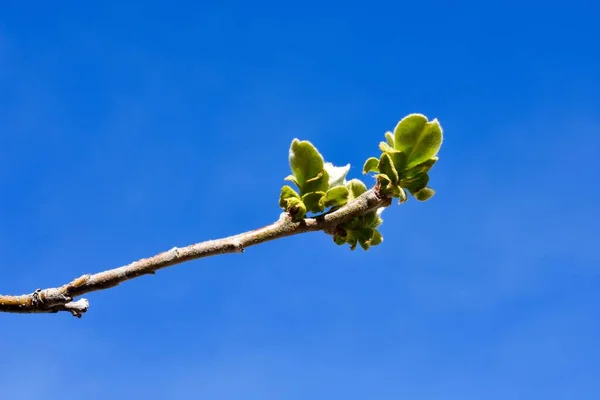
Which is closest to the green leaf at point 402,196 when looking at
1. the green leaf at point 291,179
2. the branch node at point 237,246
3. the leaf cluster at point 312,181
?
the leaf cluster at point 312,181

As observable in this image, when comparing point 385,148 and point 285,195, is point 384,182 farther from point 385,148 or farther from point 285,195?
point 285,195

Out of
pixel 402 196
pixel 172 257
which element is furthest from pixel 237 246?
pixel 402 196

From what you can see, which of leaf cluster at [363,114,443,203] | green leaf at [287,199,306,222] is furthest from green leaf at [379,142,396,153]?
green leaf at [287,199,306,222]

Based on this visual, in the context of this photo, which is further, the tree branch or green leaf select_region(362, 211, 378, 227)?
green leaf select_region(362, 211, 378, 227)

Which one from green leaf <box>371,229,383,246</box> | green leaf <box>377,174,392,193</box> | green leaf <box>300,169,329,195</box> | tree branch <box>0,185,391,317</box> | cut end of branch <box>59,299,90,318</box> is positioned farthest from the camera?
green leaf <box>371,229,383,246</box>

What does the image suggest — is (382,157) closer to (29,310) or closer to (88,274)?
(88,274)

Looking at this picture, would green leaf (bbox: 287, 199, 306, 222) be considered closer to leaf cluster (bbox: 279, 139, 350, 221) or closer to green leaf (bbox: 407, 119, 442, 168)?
leaf cluster (bbox: 279, 139, 350, 221)

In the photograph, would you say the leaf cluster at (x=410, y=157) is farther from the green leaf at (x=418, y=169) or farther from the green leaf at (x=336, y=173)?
the green leaf at (x=336, y=173)

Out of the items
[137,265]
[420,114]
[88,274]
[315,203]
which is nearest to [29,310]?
[88,274]
